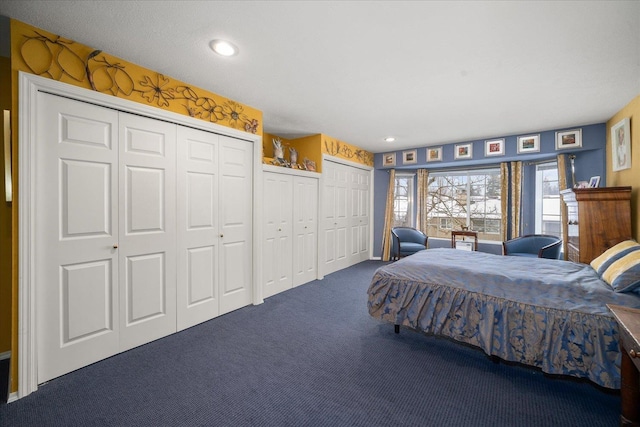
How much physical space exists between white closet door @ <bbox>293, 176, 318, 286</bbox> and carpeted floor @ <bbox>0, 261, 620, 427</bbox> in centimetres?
155

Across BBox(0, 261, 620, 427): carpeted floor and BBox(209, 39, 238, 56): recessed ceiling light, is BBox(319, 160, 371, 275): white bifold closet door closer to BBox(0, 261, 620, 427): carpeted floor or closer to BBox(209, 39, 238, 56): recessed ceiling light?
Answer: BBox(0, 261, 620, 427): carpeted floor

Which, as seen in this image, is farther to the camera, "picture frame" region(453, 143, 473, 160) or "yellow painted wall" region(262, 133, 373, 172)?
"picture frame" region(453, 143, 473, 160)

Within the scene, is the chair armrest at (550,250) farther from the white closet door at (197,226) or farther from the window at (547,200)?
the white closet door at (197,226)

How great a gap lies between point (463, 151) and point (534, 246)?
196 centimetres

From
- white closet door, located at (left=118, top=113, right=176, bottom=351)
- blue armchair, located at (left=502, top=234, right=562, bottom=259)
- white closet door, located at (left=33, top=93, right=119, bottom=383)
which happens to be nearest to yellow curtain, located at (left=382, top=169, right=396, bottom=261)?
blue armchair, located at (left=502, top=234, right=562, bottom=259)

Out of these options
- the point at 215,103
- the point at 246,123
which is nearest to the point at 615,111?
the point at 246,123

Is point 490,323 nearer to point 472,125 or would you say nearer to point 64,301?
point 472,125

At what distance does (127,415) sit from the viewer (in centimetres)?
156

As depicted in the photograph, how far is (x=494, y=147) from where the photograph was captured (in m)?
4.46

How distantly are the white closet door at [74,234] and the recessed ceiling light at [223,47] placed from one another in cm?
103

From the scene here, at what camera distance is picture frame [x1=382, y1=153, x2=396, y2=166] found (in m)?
5.64

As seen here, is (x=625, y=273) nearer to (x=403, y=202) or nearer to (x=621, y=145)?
(x=621, y=145)

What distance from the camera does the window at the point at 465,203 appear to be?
5.18 meters

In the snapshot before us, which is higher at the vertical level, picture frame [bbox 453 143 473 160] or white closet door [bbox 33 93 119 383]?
picture frame [bbox 453 143 473 160]
